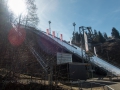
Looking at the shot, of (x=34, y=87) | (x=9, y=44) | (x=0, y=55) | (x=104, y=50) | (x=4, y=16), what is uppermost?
(x=104, y=50)

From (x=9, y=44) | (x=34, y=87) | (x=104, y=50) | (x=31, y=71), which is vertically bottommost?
(x=34, y=87)

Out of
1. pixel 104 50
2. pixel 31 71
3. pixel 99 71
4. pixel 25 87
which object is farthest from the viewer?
pixel 104 50

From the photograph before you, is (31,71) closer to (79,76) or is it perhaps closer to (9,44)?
(9,44)

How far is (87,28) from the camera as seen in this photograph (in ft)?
130

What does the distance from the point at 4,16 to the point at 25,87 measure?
21.8ft

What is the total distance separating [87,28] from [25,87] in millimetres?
30518

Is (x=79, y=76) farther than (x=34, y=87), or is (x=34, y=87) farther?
(x=79, y=76)

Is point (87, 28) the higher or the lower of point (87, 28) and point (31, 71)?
the higher

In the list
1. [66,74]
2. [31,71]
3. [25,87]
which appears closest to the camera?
[25,87]

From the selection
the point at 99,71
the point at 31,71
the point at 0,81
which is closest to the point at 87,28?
the point at 99,71

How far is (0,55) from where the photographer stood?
39.8ft

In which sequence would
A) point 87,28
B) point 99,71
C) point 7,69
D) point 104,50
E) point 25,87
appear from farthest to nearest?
point 104,50, point 87,28, point 99,71, point 7,69, point 25,87

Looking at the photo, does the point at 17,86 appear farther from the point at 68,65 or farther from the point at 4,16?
the point at 68,65

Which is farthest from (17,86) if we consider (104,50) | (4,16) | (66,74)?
(104,50)
